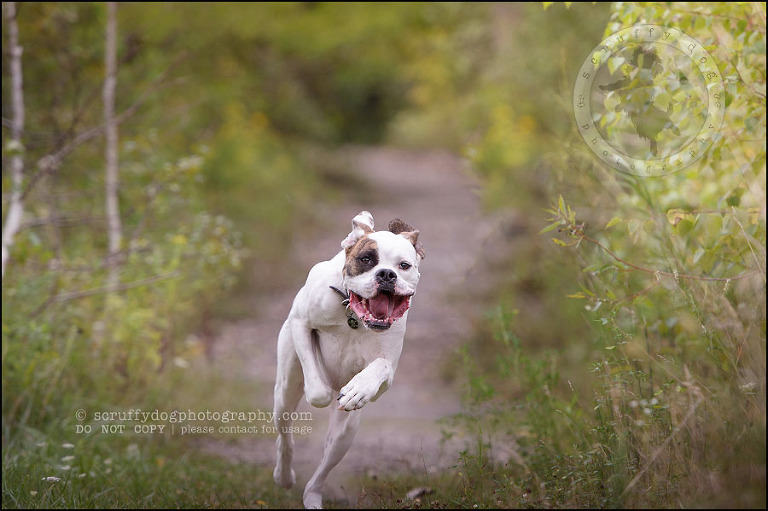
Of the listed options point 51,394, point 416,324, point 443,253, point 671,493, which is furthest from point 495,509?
point 443,253

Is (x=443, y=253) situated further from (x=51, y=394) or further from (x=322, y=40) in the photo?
A: (x=51, y=394)

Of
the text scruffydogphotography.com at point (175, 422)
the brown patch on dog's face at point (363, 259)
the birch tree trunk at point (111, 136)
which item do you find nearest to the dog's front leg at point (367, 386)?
the brown patch on dog's face at point (363, 259)

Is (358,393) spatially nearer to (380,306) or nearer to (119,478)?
(380,306)

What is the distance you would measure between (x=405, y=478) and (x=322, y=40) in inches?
317

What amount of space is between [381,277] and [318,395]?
0.69m

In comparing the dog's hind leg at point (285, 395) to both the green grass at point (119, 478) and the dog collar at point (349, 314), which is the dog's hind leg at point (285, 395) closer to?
the green grass at point (119, 478)

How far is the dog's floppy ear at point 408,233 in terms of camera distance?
3486 mm

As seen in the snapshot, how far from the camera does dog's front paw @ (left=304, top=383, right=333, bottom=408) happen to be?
135 inches

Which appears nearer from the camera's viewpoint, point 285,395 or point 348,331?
point 348,331

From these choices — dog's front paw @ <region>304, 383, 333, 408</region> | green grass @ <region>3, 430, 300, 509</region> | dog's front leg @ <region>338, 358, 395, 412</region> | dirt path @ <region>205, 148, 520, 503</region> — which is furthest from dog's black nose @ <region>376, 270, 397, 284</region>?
green grass @ <region>3, 430, 300, 509</region>

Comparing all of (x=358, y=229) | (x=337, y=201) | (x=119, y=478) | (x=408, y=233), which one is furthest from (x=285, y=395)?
(x=337, y=201)

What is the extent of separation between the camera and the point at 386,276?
3176 millimetres

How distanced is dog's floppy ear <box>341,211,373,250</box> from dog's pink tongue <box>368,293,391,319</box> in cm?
38

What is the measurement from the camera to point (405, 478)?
493 cm
